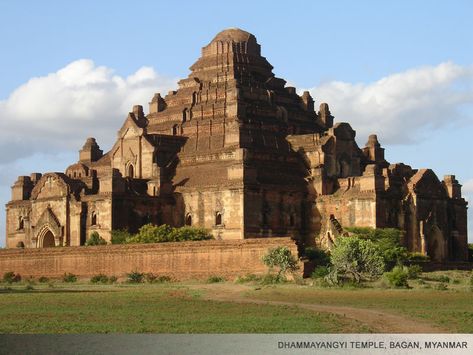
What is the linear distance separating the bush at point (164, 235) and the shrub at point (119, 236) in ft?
2.15

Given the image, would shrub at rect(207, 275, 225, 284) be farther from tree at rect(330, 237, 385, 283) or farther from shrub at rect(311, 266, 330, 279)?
tree at rect(330, 237, 385, 283)

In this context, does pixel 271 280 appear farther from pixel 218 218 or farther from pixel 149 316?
pixel 149 316

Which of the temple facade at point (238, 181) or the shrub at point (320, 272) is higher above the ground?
the temple facade at point (238, 181)

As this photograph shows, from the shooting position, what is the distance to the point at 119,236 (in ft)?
220

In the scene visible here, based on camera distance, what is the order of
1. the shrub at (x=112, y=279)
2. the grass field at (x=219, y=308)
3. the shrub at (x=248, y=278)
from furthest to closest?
1. the shrub at (x=112, y=279)
2. the shrub at (x=248, y=278)
3. the grass field at (x=219, y=308)

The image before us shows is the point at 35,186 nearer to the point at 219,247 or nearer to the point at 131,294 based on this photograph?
the point at 219,247

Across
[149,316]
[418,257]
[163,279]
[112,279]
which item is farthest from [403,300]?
[112,279]

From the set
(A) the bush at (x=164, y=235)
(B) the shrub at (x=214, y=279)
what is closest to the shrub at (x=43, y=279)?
(A) the bush at (x=164, y=235)

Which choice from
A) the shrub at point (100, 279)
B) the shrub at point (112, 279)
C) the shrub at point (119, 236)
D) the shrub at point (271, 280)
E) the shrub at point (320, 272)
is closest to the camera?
the shrub at point (271, 280)

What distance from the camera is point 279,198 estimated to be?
6850 cm

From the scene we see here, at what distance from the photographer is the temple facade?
221 ft

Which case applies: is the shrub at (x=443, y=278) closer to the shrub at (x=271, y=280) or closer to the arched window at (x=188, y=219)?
the shrub at (x=271, y=280)

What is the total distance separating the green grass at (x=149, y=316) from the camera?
33250mm

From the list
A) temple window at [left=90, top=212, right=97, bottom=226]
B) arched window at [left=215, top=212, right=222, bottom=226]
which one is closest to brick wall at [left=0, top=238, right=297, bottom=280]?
temple window at [left=90, top=212, right=97, bottom=226]
